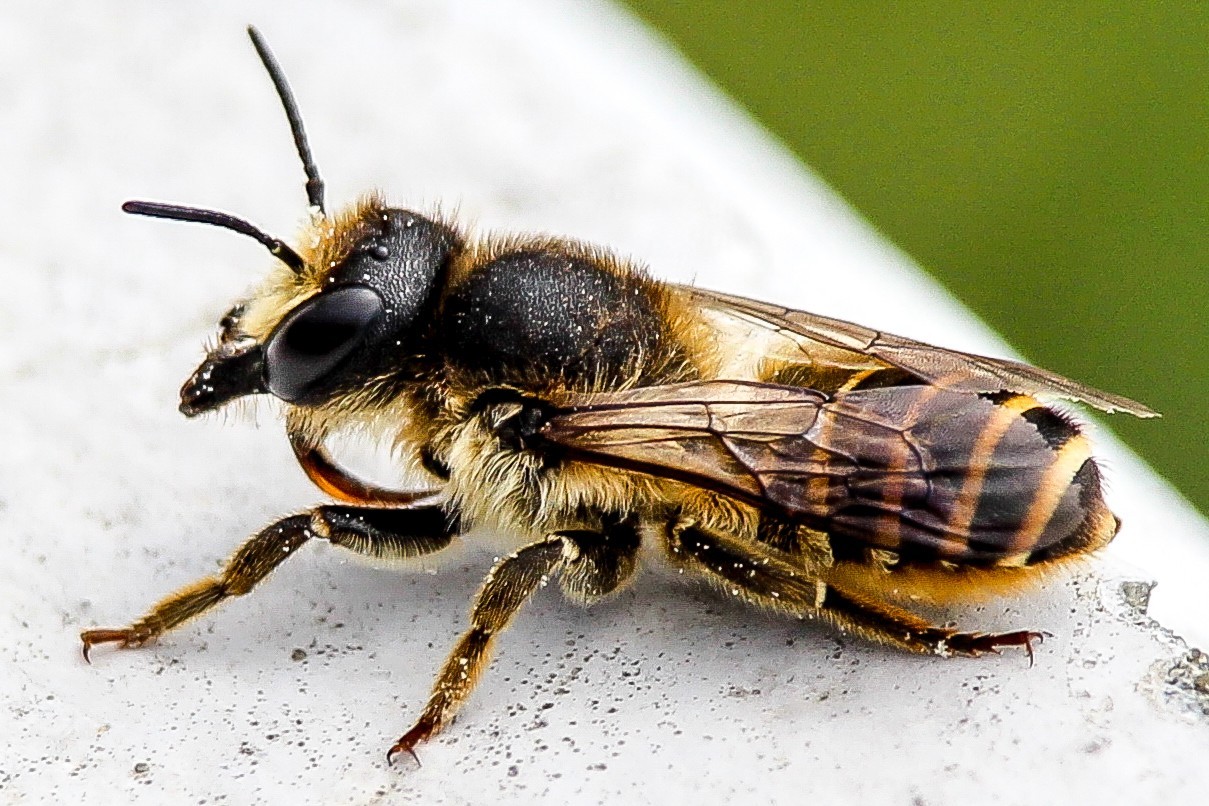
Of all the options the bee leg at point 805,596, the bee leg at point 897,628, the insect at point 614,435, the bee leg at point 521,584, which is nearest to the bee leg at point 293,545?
the insect at point 614,435

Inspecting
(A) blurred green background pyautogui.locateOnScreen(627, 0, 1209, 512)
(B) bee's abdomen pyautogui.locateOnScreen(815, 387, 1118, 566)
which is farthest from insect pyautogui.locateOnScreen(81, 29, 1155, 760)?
(A) blurred green background pyautogui.locateOnScreen(627, 0, 1209, 512)

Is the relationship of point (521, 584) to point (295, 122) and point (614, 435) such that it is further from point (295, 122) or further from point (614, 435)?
point (295, 122)

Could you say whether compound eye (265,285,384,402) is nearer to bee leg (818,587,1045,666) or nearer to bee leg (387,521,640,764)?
bee leg (387,521,640,764)

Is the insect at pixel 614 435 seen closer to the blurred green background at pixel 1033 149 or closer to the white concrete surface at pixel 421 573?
the white concrete surface at pixel 421 573

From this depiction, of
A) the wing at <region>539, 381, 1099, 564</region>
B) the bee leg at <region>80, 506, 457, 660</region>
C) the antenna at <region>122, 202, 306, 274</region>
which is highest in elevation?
the wing at <region>539, 381, 1099, 564</region>

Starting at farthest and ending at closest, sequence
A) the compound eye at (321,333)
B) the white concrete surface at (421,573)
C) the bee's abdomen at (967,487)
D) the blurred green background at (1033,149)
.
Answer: the blurred green background at (1033,149) < the compound eye at (321,333) < the bee's abdomen at (967,487) < the white concrete surface at (421,573)

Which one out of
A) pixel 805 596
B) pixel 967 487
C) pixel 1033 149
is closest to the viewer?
pixel 967 487

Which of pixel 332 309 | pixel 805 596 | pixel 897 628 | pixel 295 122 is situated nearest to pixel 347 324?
pixel 332 309
